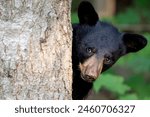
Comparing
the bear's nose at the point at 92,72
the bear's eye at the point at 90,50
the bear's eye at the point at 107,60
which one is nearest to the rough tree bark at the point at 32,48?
the bear's nose at the point at 92,72

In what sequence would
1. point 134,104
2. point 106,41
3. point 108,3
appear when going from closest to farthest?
point 134,104 → point 106,41 → point 108,3

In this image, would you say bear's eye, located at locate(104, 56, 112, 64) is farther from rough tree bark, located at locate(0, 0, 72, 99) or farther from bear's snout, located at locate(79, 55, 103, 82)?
rough tree bark, located at locate(0, 0, 72, 99)

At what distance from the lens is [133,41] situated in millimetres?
6195

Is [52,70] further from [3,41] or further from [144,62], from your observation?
[144,62]

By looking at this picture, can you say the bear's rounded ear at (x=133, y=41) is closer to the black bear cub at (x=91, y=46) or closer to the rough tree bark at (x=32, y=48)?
the black bear cub at (x=91, y=46)

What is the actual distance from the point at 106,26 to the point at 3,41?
1.58 metres

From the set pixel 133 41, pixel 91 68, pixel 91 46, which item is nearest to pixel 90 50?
pixel 91 46

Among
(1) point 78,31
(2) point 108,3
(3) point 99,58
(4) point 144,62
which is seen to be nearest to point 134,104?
(3) point 99,58

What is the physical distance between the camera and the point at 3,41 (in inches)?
180

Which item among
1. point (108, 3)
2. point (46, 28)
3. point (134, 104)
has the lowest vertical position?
point (108, 3)

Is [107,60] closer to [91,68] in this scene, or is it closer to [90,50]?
[90,50]

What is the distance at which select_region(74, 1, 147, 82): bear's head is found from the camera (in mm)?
5441

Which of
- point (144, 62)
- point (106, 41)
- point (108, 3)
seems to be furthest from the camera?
point (108, 3)

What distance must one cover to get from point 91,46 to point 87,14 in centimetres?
37
